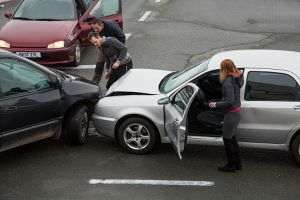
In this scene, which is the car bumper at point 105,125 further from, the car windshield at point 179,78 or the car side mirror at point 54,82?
the car windshield at point 179,78

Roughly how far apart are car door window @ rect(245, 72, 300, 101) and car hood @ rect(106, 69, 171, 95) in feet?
4.70

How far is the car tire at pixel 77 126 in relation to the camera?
885cm

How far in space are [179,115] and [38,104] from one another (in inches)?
81.2

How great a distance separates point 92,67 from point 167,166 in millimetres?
5516

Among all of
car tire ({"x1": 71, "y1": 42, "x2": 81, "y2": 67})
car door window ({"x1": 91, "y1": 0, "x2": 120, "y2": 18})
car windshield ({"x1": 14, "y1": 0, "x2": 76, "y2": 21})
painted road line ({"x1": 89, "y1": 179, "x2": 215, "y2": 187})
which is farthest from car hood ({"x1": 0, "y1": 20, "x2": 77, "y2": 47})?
painted road line ({"x1": 89, "y1": 179, "x2": 215, "y2": 187})

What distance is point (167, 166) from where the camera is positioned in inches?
331

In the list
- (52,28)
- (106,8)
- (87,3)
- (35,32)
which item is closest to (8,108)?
(35,32)

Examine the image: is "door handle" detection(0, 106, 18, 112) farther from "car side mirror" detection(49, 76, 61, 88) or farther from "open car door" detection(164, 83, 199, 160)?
"open car door" detection(164, 83, 199, 160)

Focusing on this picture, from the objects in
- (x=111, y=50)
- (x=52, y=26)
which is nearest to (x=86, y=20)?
(x=52, y=26)

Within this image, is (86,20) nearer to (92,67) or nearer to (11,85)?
(92,67)

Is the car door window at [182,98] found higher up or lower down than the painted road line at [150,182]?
higher up

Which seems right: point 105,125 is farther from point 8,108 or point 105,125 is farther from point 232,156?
point 232,156

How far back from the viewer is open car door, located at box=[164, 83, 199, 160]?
766 centimetres

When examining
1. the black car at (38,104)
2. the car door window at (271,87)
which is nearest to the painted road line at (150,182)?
the black car at (38,104)
